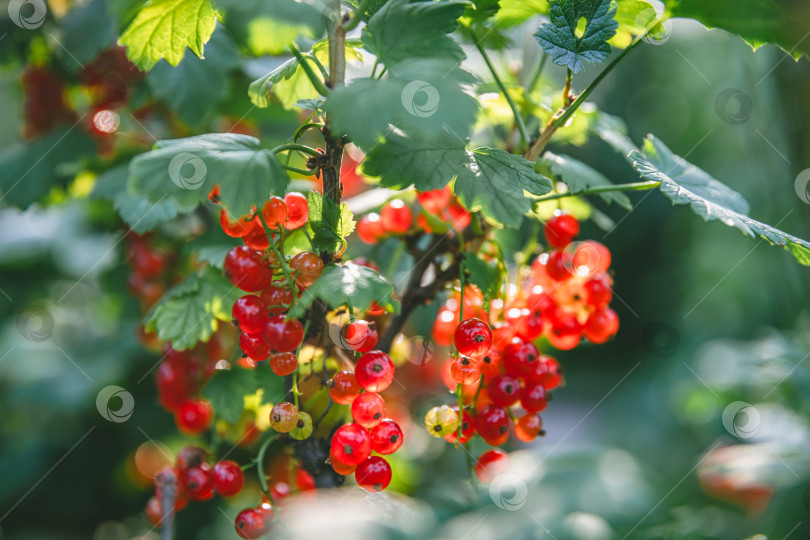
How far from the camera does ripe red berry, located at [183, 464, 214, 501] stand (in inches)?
28.7

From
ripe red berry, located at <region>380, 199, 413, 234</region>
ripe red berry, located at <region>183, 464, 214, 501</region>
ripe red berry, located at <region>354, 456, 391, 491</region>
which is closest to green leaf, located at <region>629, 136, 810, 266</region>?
ripe red berry, located at <region>380, 199, 413, 234</region>

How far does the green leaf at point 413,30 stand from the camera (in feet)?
1.59

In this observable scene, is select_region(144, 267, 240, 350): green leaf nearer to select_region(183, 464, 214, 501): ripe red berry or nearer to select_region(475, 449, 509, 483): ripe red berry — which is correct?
select_region(183, 464, 214, 501): ripe red berry

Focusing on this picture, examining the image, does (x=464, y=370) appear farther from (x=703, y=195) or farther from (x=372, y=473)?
(x=703, y=195)

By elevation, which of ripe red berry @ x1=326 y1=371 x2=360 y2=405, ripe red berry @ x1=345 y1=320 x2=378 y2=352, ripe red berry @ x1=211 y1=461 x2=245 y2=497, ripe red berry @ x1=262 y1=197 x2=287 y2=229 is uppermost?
ripe red berry @ x1=262 y1=197 x2=287 y2=229

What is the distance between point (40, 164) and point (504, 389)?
939 millimetres

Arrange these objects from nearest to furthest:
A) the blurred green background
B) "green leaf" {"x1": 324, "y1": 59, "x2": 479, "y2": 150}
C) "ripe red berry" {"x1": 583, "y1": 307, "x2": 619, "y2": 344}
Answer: "green leaf" {"x1": 324, "y1": 59, "x2": 479, "y2": 150} < "ripe red berry" {"x1": 583, "y1": 307, "x2": 619, "y2": 344} < the blurred green background

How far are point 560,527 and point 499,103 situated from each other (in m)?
0.67

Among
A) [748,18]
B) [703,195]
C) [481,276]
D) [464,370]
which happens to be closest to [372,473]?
[464,370]

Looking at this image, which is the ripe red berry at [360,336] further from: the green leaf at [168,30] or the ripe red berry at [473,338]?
the green leaf at [168,30]

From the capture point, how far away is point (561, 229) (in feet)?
2.53

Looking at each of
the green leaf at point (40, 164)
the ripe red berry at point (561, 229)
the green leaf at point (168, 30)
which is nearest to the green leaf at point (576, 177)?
the ripe red berry at point (561, 229)

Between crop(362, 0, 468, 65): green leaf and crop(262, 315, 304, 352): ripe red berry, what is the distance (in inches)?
10.2

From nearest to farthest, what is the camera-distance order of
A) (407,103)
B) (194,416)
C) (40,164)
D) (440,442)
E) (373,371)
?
(407,103) → (373,371) → (194,416) → (40,164) → (440,442)
